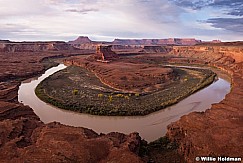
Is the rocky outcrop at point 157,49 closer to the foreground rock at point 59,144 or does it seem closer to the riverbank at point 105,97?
the riverbank at point 105,97

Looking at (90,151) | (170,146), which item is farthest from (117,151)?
(170,146)

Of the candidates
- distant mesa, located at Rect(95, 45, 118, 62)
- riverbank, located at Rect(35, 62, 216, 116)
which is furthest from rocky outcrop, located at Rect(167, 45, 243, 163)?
distant mesa, located at Rect(95, 45, 118, 62)

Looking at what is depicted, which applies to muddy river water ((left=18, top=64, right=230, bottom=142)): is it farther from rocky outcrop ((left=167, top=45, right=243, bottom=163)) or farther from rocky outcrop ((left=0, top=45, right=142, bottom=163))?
rocky outcrop ((left=0, top=45, right=142, bottom=163))

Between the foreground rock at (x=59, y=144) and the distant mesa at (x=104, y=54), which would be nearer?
the foreground rock at (x=59, y=144)

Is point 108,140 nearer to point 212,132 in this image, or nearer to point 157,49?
point 212,132

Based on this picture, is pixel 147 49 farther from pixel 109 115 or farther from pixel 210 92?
pixel 109 115

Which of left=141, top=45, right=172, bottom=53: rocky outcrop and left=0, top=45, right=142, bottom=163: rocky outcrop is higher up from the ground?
left=141, top=45, right=172, bottom=53: rocky outcrop

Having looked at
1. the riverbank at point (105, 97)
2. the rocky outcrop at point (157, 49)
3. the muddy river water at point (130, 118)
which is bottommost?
the muddy river water at point (130, 118)

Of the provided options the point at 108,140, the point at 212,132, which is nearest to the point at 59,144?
the point at 108,140

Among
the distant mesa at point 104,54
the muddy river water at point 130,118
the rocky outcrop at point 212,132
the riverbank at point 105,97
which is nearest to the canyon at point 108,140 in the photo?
the rocky outcrop at point 212,132
